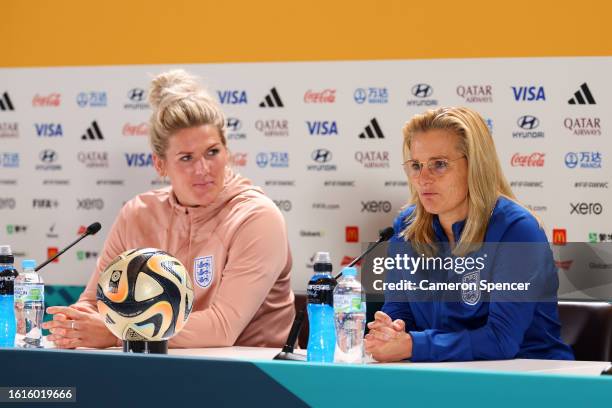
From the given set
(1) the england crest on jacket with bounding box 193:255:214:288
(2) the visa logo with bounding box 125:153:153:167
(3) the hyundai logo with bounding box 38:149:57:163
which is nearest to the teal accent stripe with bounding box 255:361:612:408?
(1) the england crest on jacket with bounding box 193:255:214:288

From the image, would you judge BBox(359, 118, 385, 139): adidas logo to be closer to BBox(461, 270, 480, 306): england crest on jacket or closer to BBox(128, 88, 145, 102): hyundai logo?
BBox(128, 88, 145, 102): hyundai logo

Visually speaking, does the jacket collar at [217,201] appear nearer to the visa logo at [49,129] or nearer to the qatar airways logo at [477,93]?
the qatar airways logo at [477,93]

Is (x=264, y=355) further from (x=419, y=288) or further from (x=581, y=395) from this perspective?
(x=581, y=395)

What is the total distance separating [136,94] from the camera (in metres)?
4.66

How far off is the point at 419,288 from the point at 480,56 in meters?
1.69

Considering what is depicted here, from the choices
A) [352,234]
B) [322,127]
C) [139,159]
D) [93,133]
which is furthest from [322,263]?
[93,133]

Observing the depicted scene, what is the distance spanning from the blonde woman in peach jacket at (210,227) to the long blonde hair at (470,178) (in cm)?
54

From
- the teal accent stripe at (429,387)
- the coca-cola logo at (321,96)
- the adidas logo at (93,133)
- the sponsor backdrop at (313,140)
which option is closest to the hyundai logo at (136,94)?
the sponsor backdrop at (313,140)

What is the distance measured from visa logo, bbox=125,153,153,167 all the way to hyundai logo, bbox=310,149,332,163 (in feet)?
2.84

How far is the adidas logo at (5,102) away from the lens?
479 cm

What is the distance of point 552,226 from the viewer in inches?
166

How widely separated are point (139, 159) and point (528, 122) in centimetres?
196

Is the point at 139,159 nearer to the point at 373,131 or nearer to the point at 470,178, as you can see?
the point at 373,131

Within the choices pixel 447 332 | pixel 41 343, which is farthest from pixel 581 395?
pixel 41 343
